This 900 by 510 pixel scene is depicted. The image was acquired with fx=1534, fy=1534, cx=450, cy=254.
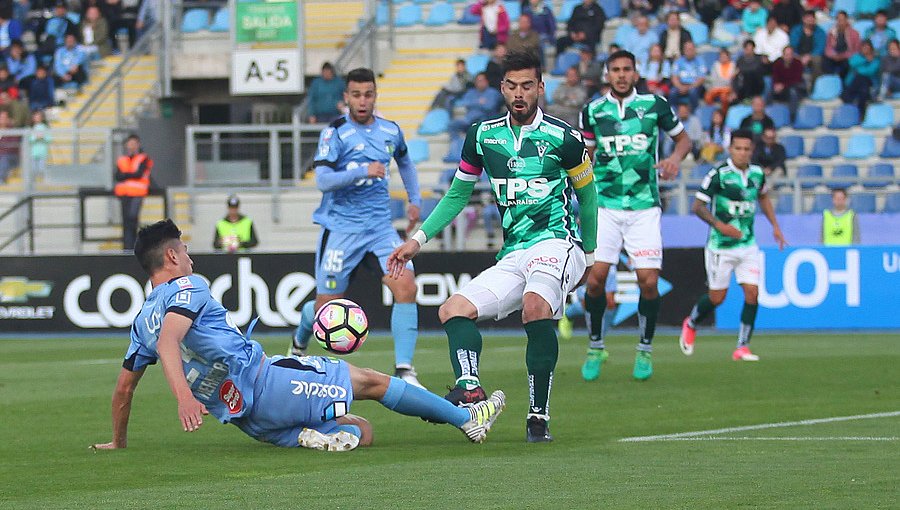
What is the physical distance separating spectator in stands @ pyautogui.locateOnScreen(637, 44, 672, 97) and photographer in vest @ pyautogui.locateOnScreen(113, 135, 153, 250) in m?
7.80

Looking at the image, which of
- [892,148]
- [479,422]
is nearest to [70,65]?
[892,148]

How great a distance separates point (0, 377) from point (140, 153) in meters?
9.53

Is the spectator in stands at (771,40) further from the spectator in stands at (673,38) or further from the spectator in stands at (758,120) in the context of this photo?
the spectator in stands at (758,120)

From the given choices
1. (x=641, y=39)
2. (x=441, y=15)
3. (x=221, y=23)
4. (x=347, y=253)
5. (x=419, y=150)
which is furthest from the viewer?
(x=221, y=23)

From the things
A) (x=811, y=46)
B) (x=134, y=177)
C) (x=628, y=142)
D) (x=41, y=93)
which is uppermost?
(x=811, y=46)

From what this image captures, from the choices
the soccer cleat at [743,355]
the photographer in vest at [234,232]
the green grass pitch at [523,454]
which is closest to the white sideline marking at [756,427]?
the green grass pitch at [523,454]

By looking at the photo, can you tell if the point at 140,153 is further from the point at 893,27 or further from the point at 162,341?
the point at 162,341

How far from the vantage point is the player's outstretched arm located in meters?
8.04

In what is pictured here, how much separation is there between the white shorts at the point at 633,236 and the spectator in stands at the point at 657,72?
37.8 feet

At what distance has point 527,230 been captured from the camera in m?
8.77

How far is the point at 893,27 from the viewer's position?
25500 millimetres

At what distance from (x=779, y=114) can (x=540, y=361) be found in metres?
16.8

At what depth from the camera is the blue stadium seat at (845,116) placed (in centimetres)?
2422

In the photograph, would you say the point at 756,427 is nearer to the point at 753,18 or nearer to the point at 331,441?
the point at 331,441
